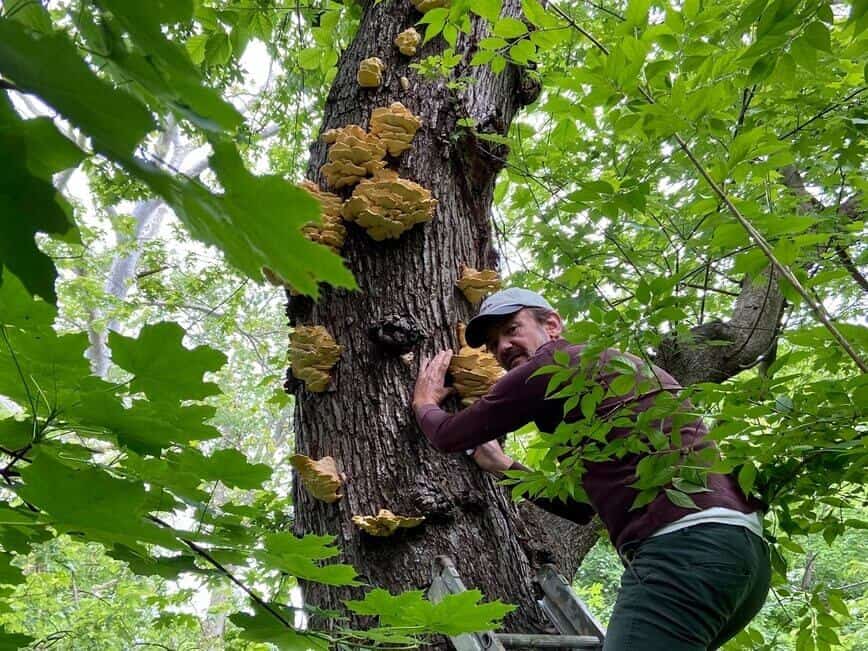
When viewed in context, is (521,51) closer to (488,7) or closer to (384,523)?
(488,7)

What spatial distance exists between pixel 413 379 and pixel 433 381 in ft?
0.22

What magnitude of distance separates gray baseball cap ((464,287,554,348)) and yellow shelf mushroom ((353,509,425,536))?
56cm

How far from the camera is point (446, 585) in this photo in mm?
1502

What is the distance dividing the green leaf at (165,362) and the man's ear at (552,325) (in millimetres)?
1444

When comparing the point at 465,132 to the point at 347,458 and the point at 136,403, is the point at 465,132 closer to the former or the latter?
the point at 347,458

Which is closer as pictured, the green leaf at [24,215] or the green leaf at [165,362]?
the green leaf at [24,215]

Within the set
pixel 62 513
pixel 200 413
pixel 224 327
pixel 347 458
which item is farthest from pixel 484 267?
pixel 224 327

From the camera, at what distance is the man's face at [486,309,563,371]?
6.13 feet

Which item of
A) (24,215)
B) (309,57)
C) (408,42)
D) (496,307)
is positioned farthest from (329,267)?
(309,57)

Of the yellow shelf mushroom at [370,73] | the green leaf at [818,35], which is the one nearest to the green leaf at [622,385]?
the green leaf at [818,35]

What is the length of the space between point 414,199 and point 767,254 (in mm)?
1041

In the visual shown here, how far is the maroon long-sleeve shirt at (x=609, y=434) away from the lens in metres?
1.49

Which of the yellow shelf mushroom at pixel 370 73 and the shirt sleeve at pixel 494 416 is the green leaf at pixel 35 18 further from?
the yellow shelf mushroom at pixel 370 73

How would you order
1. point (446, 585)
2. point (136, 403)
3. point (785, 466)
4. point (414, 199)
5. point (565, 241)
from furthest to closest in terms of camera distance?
point (565, 241) < point (414, 199) < point (446, 585) < point (785, 466) < point (136, 403)
